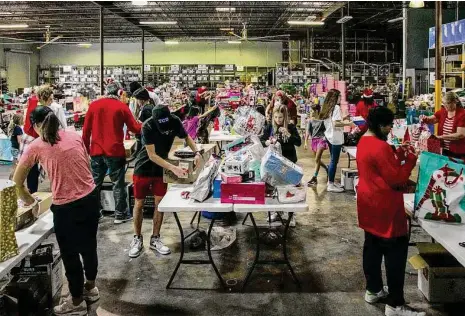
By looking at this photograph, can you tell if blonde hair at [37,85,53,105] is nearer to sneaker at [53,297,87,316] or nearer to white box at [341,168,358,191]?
sneaker at [53,297,87,316]

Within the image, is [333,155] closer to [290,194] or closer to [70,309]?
[290,194]

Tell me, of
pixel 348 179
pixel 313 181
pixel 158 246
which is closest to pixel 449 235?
pixel 158 246

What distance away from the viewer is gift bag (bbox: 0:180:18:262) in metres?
2.75

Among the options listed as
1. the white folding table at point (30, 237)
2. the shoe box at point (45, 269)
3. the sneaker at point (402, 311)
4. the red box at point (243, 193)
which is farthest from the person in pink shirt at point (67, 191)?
the sneaker at point (402, 311)

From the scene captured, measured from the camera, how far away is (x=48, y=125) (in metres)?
3.11

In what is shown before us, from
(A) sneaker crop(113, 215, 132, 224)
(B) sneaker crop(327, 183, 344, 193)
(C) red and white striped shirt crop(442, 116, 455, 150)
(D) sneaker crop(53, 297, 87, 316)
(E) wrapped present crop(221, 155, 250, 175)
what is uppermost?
(C) red and white striped shirt crop(442, 116, 455, 150)

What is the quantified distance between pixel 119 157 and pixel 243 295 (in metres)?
2.37

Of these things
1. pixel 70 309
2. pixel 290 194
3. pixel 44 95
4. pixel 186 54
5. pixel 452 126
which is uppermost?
pixel 186 54

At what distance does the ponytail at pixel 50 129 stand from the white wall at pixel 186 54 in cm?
2474

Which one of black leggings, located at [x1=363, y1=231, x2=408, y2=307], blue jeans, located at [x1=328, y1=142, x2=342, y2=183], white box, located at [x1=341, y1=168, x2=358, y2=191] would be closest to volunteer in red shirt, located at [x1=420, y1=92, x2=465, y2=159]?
blue jeans, located at [x1=328, y1=142, x2=342, y2=183]

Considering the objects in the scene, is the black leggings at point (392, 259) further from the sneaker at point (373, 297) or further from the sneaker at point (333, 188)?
the sneaker at point (333, 188)

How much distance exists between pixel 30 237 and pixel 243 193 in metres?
1.49

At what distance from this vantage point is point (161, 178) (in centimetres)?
457

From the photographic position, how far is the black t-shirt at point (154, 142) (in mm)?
4367
